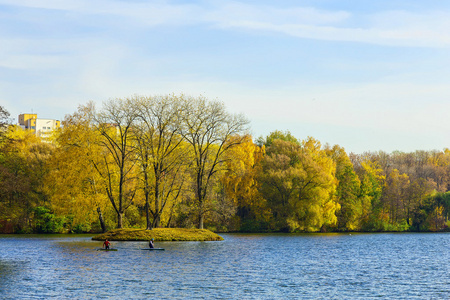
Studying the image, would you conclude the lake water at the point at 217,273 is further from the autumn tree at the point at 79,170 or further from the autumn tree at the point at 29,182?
the autumn tree at the point at 29,182

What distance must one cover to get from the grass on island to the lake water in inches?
223

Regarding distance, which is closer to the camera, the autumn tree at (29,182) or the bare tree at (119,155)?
the bare tree at (119,155)

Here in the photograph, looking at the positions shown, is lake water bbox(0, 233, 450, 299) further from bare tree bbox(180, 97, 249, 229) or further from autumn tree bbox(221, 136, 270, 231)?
autumn tree bbox(221, 136, 270, 231)

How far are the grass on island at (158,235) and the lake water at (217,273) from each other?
5657mm

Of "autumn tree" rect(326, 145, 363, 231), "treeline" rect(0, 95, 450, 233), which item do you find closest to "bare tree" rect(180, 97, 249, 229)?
"treeline" rect(0, 95, 450, 233)

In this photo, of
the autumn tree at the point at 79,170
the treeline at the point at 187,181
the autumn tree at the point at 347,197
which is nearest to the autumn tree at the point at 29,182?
the treeline at the point at 187,181

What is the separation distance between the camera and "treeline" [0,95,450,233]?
77312 millimetres

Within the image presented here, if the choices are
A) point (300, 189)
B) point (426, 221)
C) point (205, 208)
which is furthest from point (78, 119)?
point (426, 221)

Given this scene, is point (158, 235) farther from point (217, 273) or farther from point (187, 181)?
point (217, 273)

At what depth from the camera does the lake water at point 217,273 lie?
34094mm

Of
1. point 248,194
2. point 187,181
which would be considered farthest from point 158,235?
point 248,194

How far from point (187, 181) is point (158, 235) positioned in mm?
10577

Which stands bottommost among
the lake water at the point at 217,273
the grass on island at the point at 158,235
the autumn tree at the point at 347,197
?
the lake water at the point at 217,273

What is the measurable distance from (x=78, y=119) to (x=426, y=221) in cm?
8600
